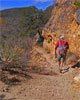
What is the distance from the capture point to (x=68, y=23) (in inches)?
337

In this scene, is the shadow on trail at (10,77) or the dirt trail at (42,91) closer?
the dirt trail at (42,91)

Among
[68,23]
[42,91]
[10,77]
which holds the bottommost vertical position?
[42,91]

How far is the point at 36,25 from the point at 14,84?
13863mm

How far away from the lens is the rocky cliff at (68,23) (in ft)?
24.9

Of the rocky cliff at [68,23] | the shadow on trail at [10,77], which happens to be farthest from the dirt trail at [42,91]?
the rocky cliff at [68,23]

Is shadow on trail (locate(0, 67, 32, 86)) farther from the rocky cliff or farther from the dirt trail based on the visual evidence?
the rocky cliff

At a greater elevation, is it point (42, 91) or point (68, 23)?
point (68, 23)

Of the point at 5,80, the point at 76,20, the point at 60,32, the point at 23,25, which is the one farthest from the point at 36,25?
the point at 5,80

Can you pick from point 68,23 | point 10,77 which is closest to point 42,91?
Result: point 10,77

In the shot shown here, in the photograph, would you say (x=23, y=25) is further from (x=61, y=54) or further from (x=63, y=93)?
(x=63, y=93)

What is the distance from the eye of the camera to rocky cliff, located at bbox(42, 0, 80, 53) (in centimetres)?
758

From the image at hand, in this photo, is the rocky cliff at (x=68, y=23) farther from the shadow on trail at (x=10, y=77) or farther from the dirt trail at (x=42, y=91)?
the shadow on trail at (x=10, y=77)

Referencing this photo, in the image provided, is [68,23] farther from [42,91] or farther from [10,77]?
[42,91]

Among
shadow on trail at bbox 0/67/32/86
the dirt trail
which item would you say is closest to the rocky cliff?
the dirt trail
